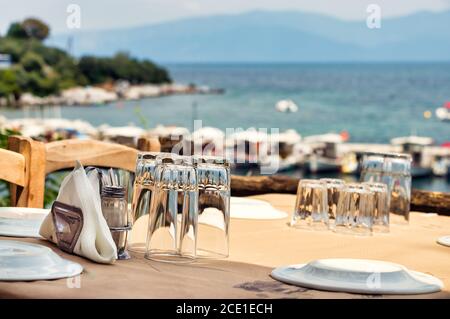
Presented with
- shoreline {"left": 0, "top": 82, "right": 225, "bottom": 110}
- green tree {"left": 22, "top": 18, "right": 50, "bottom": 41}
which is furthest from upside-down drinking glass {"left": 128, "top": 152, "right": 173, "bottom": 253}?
green tree {"left": 22, "top": 18, "right": 50, "bottom": 41}

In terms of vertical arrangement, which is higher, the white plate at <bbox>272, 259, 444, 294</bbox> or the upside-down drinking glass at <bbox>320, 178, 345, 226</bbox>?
the upside-down drinking glass at <bbox>320, 178, 345, 226</bbox>

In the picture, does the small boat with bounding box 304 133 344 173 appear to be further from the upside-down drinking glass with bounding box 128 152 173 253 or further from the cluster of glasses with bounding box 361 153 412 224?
the upside-down drinking glass with bounding box 128 152 173 253

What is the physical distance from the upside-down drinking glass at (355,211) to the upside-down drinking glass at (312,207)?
28mm

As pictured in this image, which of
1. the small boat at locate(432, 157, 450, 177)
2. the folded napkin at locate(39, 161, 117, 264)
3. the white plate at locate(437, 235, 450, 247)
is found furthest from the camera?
the small boat at locate(432, 157, 450, 177)

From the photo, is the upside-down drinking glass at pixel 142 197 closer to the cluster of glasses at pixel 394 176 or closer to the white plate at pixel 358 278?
the white plate at pixel 358 278

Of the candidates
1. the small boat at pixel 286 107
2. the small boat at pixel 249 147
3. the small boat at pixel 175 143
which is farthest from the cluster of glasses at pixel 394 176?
the small boat at pixel 286 107

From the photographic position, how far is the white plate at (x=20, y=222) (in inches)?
56.2

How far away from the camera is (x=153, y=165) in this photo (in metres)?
1.37

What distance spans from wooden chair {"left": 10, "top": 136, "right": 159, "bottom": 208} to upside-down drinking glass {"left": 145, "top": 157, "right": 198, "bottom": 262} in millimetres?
634

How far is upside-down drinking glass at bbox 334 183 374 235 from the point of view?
168cm

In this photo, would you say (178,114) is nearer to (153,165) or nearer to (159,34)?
(159,34)

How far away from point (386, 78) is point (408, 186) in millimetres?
65598
